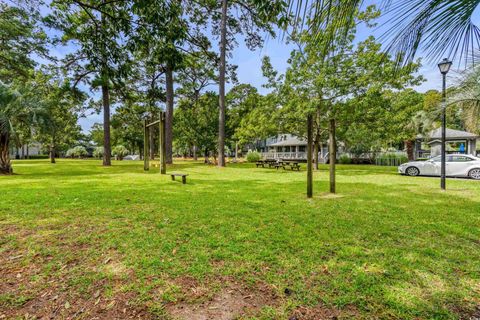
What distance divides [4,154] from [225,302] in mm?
14892

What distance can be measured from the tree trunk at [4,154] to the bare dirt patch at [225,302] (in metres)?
14.3

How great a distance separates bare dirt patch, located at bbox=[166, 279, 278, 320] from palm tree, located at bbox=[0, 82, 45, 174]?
43.6ft

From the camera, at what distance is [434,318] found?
6.41ft

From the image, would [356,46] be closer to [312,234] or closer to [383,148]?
[312,234]

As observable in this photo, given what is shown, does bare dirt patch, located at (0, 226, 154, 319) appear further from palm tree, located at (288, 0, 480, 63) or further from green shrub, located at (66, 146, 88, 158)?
green shrub, located at (66, 146, 88, 158)

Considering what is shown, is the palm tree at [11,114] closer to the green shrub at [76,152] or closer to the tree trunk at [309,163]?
the tree trunk at [309,163]

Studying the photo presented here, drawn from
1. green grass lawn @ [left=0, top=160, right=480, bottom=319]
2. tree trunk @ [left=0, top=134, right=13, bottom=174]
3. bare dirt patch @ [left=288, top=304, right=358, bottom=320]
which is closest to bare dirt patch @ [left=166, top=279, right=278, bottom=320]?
green grass lawn @ [left=0, top=160, right=480, bottom=319]

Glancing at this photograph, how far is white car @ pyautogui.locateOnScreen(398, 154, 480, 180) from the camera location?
11359mm

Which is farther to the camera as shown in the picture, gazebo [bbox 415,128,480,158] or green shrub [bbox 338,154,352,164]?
green shrub [bbox 338,154,352,164]

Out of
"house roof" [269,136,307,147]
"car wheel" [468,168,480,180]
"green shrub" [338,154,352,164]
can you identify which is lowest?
"car wheel" [468,168,480,180]

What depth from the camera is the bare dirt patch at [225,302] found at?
2002 mm

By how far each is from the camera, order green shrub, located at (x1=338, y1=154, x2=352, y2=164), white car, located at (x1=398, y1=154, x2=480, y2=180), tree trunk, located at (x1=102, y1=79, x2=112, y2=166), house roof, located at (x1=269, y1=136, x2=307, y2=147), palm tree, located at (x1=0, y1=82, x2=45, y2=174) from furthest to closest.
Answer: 1. house roof, located at (x1=269, y1=136, x2=307, y2=147)
2. green shrub, located at (x1=338, y1=154, x2=352, y2=164)
3. tree trunk, located at (x1=102, y1=79, x2=112, y2=166)
4. white car, located at (x1=398, y1=154, x2=480, y2=180)
5. palm tree, located at (x1=0, y1=82, x2=45, y2=174)

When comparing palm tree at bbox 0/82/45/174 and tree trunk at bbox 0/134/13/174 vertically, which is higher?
palm tree at bbox 0/82/45/174

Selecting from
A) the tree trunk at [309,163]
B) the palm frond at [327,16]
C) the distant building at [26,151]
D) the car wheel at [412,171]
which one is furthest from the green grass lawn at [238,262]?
the distant building at [26,151]
